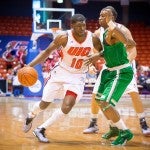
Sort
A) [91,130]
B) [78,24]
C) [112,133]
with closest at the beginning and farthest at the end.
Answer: [78,24]
[112,133]
[91,130]

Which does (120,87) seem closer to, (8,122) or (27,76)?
(27,76)

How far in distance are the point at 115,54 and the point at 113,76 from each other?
30 centimetres

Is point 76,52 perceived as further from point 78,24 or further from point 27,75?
point 27,75

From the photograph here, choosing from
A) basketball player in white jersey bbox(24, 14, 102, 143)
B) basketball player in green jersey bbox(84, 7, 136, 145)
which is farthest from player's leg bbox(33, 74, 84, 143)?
basketball player in green jersey bbox(84, 7, 136, 145)

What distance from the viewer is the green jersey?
219 inches

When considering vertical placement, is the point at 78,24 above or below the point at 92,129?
above

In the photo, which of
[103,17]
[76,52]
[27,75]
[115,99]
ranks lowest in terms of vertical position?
[115,99]

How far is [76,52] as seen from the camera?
5.89 m

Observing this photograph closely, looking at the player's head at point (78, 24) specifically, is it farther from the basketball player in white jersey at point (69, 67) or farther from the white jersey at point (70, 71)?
the white jersey at point (70, 71)

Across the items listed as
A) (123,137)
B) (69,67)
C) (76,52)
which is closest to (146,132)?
(123,137)

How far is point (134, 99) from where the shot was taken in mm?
6656

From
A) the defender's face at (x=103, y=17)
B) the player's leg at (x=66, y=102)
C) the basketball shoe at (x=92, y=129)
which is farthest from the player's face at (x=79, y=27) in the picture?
the basketball shoe at (x=92, y=129)

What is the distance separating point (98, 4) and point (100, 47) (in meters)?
18.5

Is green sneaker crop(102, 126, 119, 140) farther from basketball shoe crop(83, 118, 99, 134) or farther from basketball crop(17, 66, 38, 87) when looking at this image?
basketball crop(17, 66, 38, 87)
